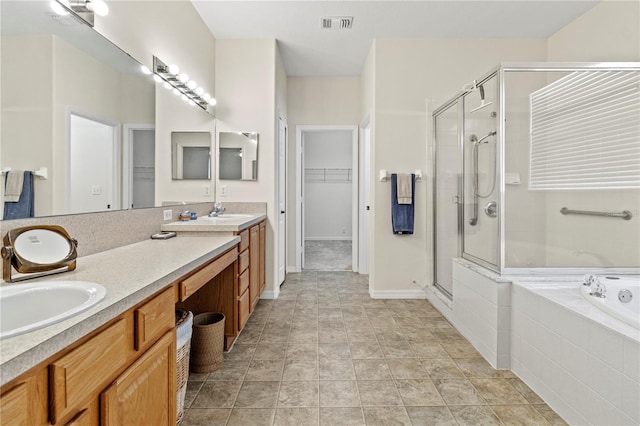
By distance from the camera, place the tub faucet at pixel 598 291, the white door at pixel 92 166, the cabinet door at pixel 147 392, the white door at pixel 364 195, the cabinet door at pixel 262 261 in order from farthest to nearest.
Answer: the white door at pixel 364 195 < the cabinet door at pixel 262 261 < the tub faucet at pixel 598 291 < the white door at pixel 92 166 < the cabinet door at pixel 147 392

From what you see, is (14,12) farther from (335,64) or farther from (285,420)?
(335,64)

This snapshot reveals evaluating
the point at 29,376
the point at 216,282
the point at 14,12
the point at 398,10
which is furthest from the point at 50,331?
the point at 398,10

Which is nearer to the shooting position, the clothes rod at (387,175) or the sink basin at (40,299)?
the sink basin at (40,299)

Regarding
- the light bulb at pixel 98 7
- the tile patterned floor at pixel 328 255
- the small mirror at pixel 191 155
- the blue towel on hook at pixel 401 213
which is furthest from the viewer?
the tile patterned floor at pixel 328 255

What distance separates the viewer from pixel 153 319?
1.04m

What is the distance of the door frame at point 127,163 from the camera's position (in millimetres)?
1776

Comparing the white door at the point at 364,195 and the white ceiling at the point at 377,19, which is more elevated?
the white ceiling at the point at 377,19

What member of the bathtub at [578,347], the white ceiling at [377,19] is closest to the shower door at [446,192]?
the white ceiling at [377,19]

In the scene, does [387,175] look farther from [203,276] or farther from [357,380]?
[203,276]

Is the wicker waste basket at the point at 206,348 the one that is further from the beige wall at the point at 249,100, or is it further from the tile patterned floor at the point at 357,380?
the beige wall at the point at 249,100

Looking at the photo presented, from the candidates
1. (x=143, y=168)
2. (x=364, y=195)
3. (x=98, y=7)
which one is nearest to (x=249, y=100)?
(x=143, y=168)

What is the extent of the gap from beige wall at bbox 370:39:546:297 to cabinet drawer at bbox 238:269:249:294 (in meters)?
1.44

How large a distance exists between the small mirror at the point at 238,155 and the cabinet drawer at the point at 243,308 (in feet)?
4.39

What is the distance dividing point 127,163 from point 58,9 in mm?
748
